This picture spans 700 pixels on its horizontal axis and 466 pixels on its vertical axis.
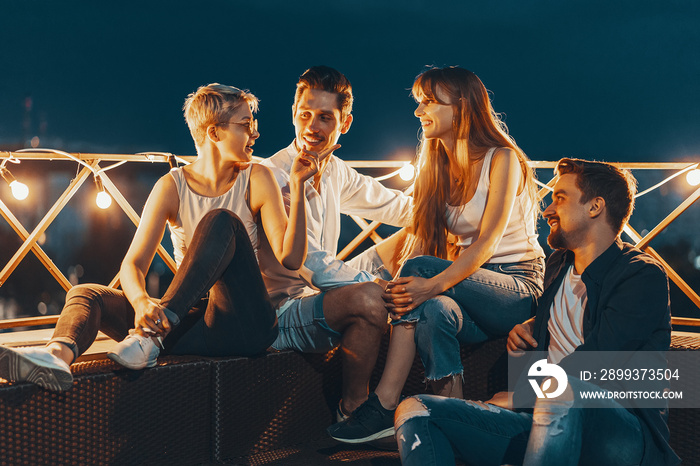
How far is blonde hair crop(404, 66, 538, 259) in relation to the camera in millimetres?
1922

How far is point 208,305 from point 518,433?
0.88 metres

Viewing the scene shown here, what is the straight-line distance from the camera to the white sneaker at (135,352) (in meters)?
1.49

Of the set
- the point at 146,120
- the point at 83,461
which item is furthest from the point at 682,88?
the point at 83,461

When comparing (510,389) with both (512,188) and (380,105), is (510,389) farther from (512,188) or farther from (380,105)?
(380,105)

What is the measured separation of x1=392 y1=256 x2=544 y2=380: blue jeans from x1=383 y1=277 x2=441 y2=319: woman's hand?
2 centimetres

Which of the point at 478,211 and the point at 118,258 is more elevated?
the point at 478,211

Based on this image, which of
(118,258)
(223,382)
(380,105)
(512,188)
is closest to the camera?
(223,382)

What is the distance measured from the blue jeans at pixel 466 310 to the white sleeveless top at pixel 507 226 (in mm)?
42

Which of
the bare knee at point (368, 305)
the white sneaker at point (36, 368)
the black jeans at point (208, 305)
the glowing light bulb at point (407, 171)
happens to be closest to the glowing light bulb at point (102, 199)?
the black jeans at point (208, 305)

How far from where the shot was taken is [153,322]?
1.56 m

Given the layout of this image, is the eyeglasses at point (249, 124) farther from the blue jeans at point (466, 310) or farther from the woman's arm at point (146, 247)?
the blue jeans at point (466, 310)

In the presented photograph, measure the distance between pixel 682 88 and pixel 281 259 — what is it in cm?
803

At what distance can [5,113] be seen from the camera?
19.7ft

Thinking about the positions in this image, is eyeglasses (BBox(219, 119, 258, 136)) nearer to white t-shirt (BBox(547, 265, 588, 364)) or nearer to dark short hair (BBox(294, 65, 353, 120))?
dark short hair (BBox(294, 65, 353, 120))
